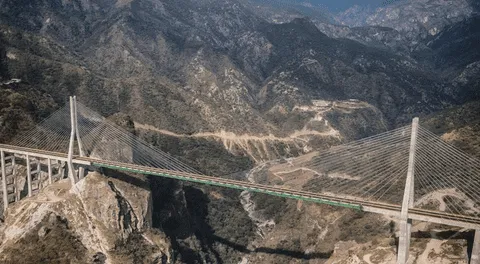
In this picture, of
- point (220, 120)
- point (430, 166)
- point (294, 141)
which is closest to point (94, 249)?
point (430, 166)

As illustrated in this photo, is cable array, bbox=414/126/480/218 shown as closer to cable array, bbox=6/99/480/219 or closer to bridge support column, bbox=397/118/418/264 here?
cable array, bbox=6/99/480/219

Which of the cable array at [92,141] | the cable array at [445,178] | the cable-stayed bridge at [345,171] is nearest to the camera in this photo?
the cable-stayed bridge at [345,171]

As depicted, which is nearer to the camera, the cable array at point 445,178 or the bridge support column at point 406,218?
the bridge support column at point 406,218

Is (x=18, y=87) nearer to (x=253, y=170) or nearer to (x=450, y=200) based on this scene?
(x=253, y=170)

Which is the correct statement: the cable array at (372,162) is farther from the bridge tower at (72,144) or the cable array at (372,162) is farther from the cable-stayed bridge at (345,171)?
the bridge tower at (72,144)

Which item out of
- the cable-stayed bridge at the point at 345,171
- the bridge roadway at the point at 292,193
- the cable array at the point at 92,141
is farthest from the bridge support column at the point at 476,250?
the cable array at the point at 92,141

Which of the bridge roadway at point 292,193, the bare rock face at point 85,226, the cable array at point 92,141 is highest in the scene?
the cable array at point 92,141
